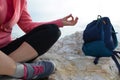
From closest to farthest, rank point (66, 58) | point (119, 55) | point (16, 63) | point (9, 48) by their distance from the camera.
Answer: point (16, 63) → point (9, 48) → point (66, 58) → point (119, 55)

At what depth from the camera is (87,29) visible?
455cm

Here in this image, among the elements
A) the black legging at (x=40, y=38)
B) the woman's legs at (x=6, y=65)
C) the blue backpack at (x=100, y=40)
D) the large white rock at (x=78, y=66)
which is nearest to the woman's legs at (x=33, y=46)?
the black legging at (x=40, y=38)

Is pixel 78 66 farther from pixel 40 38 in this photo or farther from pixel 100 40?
pixel 40 38

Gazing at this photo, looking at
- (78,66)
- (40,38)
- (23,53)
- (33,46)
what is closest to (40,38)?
(40,38)

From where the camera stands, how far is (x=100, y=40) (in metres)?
4.30

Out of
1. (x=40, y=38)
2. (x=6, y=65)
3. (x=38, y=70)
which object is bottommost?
(x=38, y=70)

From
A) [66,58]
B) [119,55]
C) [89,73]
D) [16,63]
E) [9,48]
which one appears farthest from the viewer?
[119,55]

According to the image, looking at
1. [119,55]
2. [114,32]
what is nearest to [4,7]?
[114,32]

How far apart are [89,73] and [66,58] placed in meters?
0.43

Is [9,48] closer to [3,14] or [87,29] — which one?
[3,14]

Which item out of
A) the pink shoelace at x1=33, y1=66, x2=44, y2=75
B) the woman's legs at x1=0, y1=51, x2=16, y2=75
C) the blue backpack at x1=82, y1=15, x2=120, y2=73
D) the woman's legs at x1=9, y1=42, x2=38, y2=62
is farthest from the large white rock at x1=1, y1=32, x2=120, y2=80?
the woman's legs at x1=0, y1=51, x2=16, y2=75

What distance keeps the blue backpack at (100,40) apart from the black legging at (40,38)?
2.53 ft

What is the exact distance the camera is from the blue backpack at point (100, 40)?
14.1 feet

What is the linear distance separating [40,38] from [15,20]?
44cm
